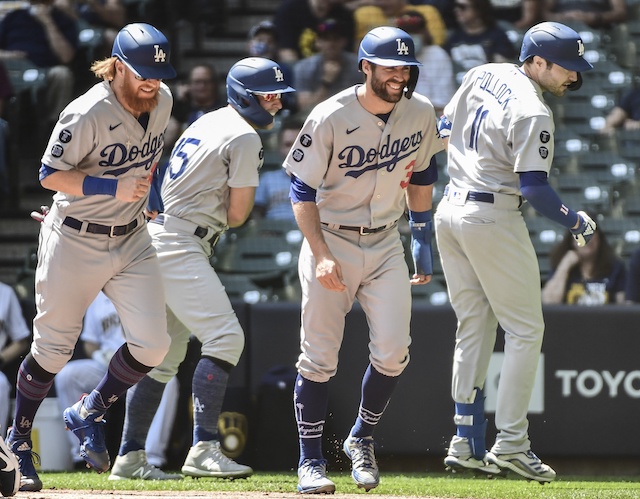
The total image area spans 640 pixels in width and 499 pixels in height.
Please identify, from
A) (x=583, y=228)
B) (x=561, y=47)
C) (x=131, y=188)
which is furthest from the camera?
(x=561, y=47)

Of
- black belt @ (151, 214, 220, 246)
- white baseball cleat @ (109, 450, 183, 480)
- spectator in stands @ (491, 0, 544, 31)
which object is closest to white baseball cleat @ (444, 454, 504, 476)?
white baseball cleat @ (109, 450, 183, 480)

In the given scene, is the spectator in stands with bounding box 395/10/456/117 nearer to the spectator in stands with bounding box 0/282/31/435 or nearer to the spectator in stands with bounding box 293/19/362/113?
the spectator in stands with bounding box 293/19/362/113

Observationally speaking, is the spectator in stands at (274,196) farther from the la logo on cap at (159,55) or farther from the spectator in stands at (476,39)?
the la logo on cap at (159,55)

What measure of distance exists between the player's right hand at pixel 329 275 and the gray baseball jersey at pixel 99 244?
808 mm

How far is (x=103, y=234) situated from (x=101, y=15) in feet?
17.1

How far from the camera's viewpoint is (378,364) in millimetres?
4980

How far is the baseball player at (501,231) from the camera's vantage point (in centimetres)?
525

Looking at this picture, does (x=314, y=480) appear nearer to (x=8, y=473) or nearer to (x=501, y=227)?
(x=8, y=473)

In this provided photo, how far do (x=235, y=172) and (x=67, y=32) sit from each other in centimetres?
426

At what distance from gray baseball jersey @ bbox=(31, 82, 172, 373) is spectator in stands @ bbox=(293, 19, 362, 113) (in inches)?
161

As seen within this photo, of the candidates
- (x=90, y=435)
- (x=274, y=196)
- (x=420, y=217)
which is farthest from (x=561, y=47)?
(x=274, y=196)

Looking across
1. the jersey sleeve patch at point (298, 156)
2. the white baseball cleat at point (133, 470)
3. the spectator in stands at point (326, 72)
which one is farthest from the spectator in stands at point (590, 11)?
the white baseball cleat at point (133, 470)

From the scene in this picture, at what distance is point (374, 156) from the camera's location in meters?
4.89

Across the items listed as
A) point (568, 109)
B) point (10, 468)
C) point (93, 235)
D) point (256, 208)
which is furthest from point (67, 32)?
point (10, 468)
